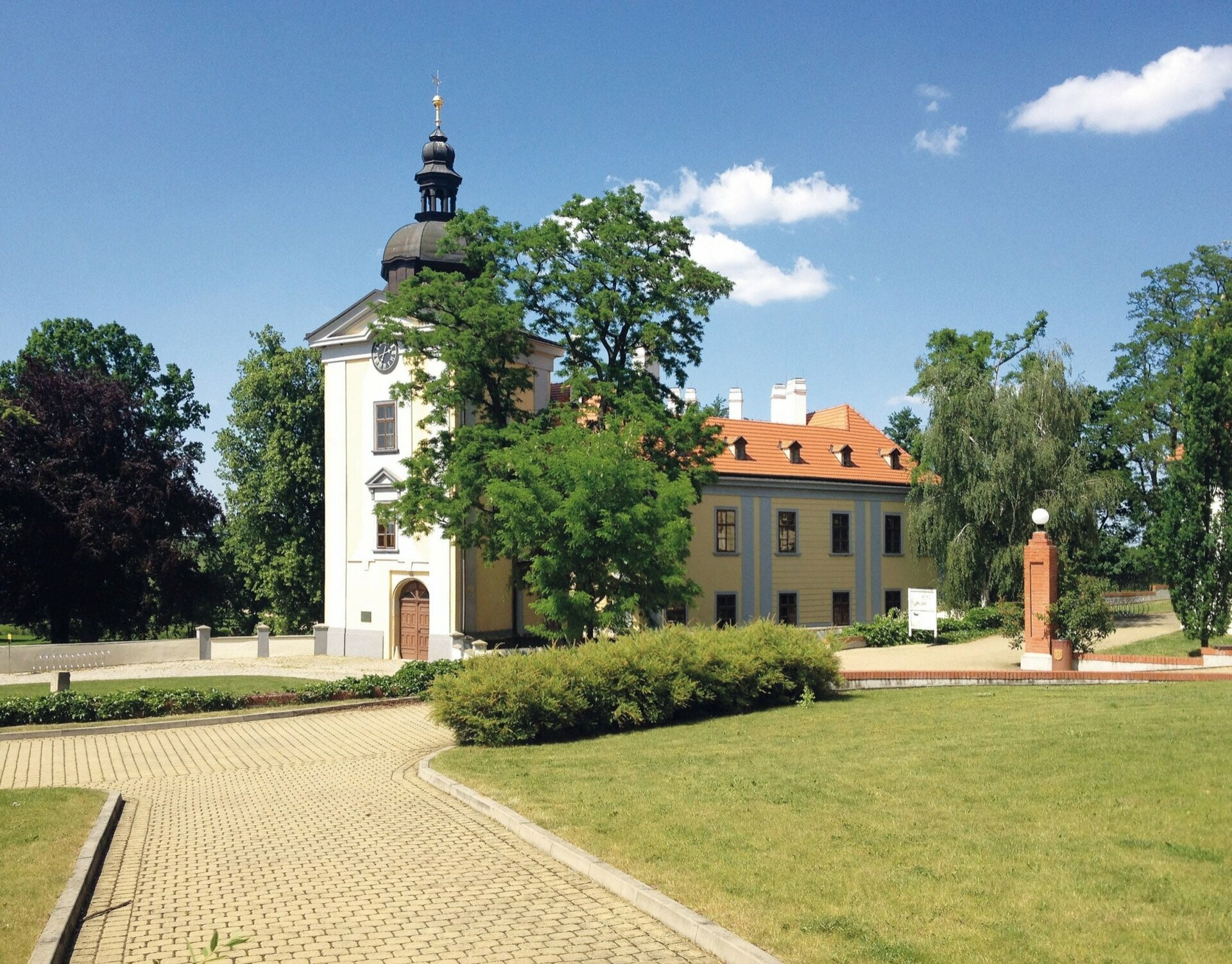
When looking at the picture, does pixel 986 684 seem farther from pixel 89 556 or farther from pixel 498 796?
pixel 89 556

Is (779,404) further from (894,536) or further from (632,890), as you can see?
(632,890)

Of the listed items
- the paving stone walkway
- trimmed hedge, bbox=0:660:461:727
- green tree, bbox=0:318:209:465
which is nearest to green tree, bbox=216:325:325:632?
green tree, bbox=0:318:209:465

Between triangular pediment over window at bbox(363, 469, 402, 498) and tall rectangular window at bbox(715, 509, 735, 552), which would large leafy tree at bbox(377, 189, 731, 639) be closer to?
triangular pediment over window at bbox(363, 469, 402, 498)

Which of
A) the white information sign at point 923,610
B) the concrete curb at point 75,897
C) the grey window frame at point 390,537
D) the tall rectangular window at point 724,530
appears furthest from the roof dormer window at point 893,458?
the concrete curb at point 75,897

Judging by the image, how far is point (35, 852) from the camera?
9.90 m

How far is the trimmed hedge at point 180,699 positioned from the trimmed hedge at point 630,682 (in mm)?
3102

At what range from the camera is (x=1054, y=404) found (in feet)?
119

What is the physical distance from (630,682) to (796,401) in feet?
103

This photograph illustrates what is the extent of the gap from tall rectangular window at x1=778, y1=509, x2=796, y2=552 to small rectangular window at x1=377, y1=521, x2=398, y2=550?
14.2 m

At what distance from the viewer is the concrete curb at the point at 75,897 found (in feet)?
24.2

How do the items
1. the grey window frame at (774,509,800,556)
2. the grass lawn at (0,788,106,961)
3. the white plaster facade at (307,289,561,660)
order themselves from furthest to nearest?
the grey window frame at (774,509,800,556)
the white plaster facade at (307,289,561,660)
the grass lawn at (0,788,106,961)

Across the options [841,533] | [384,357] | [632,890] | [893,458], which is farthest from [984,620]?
[632,890]

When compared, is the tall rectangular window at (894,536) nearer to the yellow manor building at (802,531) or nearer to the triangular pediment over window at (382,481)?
the yellow manor building at (802,531)

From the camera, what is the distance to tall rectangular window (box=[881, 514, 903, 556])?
4206cm
